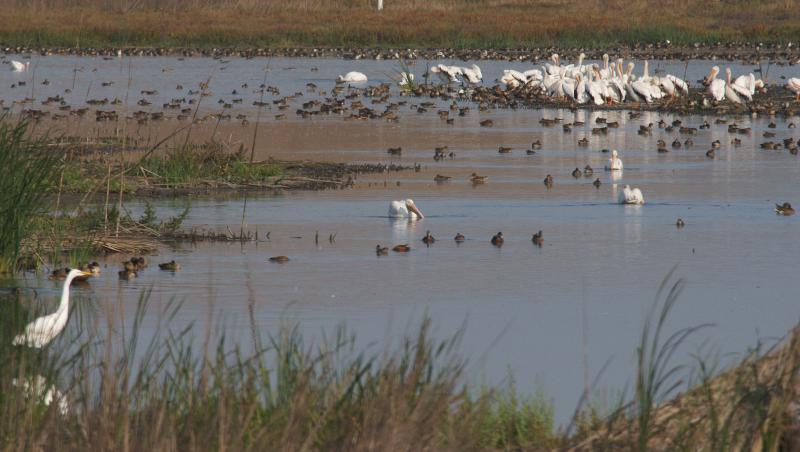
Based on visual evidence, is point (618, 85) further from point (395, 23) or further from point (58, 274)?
point (395, 23)

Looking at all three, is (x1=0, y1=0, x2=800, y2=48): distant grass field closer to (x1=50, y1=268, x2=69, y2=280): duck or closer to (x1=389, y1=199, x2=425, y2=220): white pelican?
(x1=389, y1=199, x2=425, y2=220): white pelican

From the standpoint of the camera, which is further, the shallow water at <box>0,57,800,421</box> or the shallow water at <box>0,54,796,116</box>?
the shallow water at <box>0,54,796,116</box>

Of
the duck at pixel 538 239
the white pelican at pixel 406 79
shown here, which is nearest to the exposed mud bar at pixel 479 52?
the white pelican at pixel 406 79

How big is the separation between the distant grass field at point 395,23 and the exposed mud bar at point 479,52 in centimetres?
102

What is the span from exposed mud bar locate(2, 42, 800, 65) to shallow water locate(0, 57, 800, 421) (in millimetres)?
28906

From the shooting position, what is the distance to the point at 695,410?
225 inches

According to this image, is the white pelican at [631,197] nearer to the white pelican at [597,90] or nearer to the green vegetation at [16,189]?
the green vegetation at [16,189]

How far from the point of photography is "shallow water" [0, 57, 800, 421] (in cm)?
870

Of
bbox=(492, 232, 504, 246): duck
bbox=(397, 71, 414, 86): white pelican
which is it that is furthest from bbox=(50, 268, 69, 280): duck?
bbox=(397, 71, 414, 86): white pelican

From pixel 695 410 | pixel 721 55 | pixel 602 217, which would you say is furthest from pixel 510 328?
pixel 721 55

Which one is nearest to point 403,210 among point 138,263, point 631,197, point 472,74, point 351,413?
point 631,197

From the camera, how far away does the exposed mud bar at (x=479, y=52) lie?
161ft

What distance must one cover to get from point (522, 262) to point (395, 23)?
49.6 meters

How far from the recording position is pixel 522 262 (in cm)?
1152
